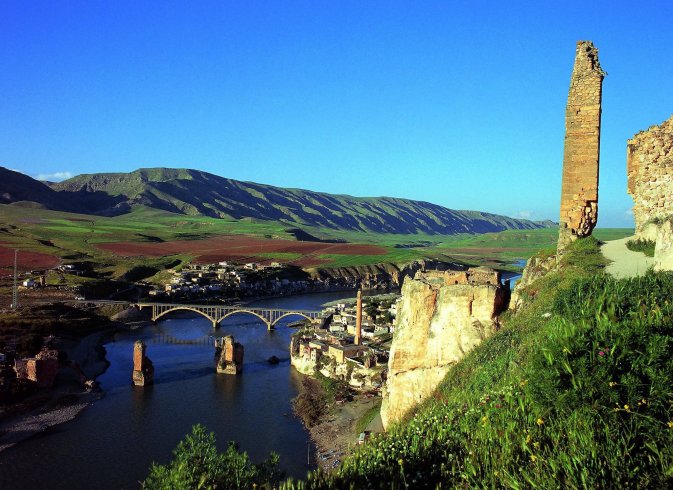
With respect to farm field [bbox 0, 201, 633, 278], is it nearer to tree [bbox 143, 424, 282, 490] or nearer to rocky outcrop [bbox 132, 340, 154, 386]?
rocky outcrop [bbox 132, 340, 154, 386]

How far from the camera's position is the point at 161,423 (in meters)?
37.8

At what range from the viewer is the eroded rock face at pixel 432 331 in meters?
17.2

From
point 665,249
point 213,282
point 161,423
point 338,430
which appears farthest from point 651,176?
point 213,282

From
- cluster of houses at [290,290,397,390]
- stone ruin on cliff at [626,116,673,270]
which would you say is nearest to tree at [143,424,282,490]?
stone ruin on cliff at [626,116,673,270]

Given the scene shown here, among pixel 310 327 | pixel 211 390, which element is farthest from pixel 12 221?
pixel 211 390

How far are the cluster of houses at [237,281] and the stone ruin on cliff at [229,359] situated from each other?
4761cm

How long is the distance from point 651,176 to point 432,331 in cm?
902

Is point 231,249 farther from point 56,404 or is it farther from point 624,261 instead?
point 624,261

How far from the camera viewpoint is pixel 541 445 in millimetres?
7352

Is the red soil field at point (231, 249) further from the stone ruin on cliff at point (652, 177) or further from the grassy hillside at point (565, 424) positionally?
the grassy hillside at point (565, 424)

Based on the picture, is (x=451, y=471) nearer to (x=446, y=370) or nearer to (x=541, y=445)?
(x=541, y=445)

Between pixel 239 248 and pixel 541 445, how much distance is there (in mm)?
141195

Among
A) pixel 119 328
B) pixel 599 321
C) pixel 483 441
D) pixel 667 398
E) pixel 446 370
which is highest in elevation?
pixel 599 321

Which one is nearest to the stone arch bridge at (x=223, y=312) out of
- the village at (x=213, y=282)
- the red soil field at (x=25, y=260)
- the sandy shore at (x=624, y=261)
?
the village at (x=213, y=282)
